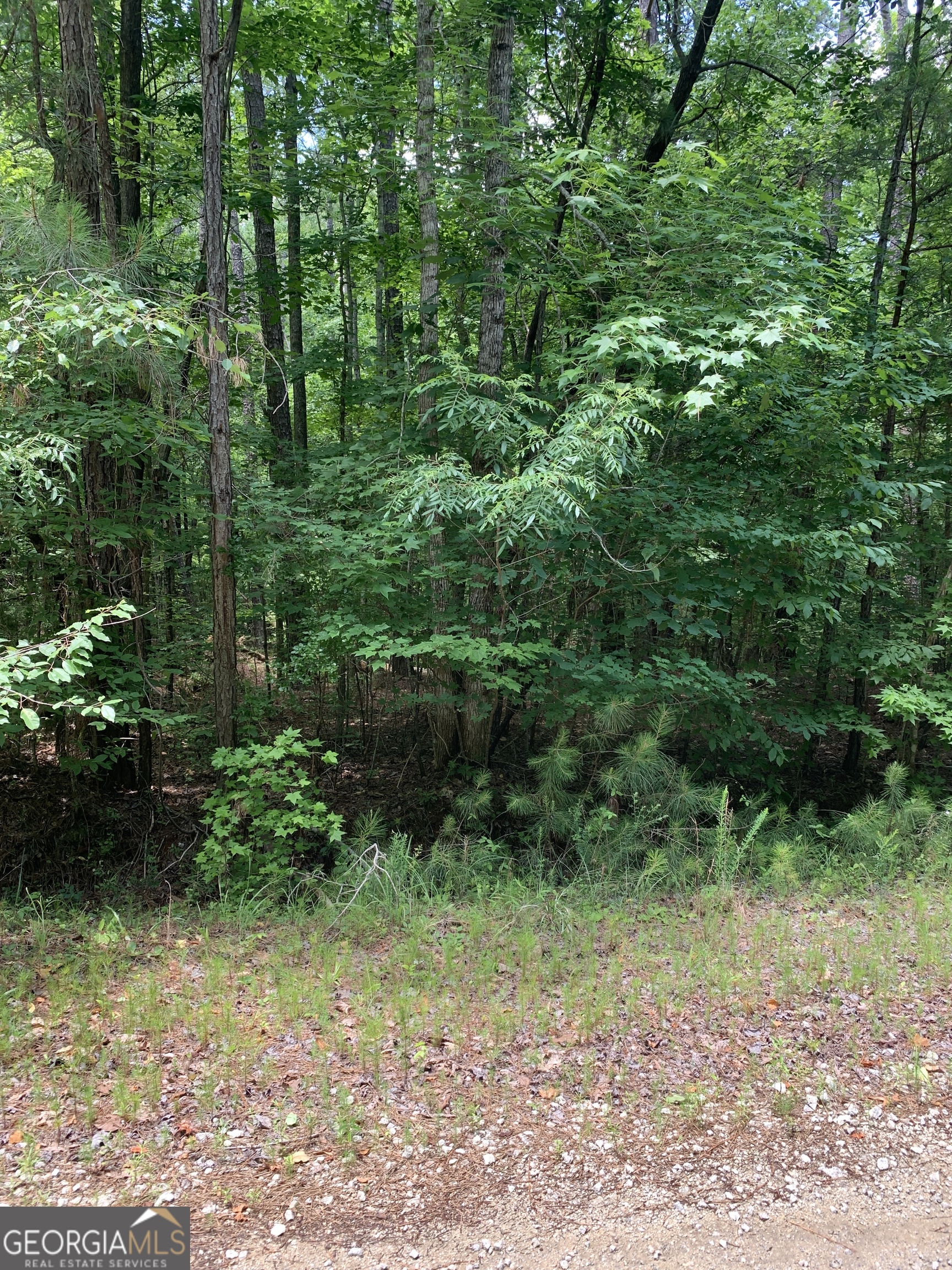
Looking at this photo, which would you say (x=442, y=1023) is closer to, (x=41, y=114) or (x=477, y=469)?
(x=477, y=469)

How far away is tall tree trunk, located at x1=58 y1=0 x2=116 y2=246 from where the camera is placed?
5.76 metres

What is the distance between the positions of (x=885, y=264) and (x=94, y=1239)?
11303 millimetres

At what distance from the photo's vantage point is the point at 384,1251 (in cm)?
242

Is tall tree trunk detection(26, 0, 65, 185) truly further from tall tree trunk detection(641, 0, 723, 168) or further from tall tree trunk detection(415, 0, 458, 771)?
tall tree trunk detection(641, 0, 723, 168)

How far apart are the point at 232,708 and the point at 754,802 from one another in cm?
467

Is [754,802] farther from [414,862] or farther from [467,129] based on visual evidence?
[467,129]

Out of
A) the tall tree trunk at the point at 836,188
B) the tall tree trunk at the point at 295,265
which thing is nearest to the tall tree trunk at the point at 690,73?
the tall tree trunk at the point at 836,188

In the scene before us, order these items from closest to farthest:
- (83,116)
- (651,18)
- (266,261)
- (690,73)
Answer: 1. (83,116)
2. (690,73)
3. (266,261)
4. (651,18)

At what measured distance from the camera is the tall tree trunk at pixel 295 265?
852cm

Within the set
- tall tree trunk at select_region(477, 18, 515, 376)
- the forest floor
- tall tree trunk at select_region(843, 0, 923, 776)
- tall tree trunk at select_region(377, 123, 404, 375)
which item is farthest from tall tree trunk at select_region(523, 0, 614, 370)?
the forest floor

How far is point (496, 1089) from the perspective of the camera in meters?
3.17

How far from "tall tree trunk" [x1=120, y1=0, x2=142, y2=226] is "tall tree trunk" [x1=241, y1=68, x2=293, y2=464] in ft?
3.67

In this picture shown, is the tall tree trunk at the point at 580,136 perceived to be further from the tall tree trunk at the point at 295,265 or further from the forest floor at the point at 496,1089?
the forest floor at the point at 496,1089

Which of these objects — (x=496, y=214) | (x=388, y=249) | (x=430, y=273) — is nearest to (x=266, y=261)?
(x=388, y=249)
